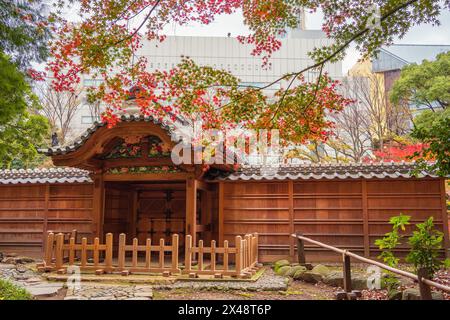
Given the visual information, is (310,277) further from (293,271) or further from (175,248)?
(175,248)

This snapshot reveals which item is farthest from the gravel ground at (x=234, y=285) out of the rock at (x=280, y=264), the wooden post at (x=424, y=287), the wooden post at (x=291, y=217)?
the wooden post at (x=424, y=287)

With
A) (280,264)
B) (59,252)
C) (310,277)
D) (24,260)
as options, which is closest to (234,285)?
(310,277)

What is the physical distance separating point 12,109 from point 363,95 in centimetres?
1826

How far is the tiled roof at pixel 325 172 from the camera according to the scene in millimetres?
10852

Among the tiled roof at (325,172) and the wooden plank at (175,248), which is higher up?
the tiled roof at (325,172)

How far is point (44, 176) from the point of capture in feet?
41.4

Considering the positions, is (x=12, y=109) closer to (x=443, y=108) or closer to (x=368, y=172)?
(x=368, y=172)

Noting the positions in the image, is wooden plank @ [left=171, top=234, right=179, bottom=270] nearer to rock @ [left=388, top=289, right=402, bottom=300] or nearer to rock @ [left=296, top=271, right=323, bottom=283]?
rock @ [left=296, top=271, right=323, bottom=283]

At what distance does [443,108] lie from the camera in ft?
52.7

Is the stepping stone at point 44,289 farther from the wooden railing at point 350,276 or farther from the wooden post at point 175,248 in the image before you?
the wooden railing at point 350,276

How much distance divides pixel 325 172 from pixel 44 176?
8.70 m

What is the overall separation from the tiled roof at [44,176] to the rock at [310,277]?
6.72 m

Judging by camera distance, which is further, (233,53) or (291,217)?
(233,53)

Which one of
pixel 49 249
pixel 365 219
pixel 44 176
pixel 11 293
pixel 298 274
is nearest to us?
pixel 11 293
